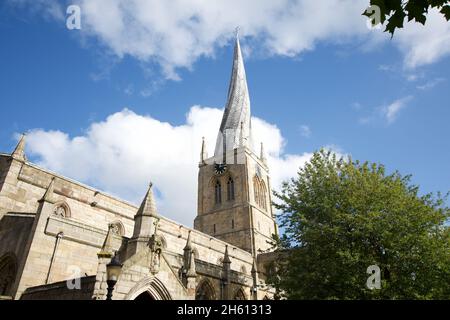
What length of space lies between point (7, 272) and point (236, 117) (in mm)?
48565

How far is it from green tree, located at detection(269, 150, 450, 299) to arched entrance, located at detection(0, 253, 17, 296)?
13.1 m

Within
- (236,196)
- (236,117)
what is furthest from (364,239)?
(236,117)

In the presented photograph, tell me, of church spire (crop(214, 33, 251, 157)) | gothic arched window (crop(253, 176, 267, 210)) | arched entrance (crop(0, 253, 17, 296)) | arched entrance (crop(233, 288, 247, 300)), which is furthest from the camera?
church spire (crop(214, 33, 251, 157))

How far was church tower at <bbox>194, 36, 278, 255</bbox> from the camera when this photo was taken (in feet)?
146

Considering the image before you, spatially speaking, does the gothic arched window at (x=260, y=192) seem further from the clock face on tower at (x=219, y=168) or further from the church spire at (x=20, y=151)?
the church spire at (x=20, y=151)

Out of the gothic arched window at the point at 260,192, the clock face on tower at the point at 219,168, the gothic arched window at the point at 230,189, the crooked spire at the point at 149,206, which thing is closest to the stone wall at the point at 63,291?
the crooked spire at the point at 149,206

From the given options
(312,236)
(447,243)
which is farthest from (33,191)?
(447,243)

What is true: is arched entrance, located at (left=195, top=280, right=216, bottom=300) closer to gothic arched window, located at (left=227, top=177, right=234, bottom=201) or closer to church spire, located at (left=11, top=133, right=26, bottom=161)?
church spire, located at (left=11, top=133, right=26, bottom=161)

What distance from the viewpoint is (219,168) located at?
5125cm

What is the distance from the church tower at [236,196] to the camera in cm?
4459

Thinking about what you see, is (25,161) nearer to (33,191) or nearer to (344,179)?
(33,191)

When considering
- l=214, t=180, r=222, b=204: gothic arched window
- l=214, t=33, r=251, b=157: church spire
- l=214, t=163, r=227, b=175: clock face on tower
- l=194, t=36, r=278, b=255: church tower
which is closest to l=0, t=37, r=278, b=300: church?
l=194, t=36, r=278, b=255: church tower

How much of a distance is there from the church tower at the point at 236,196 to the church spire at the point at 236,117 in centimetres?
21
